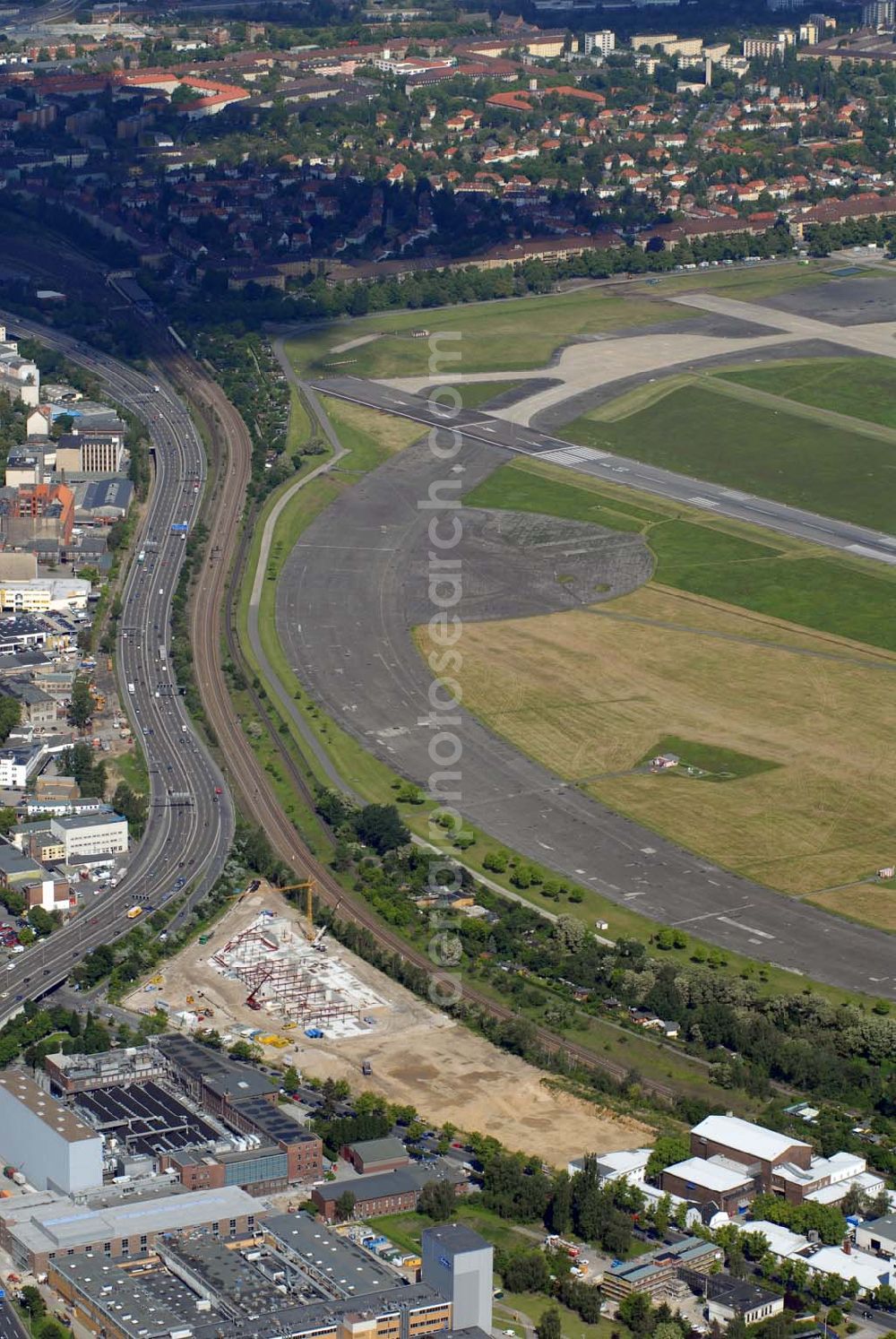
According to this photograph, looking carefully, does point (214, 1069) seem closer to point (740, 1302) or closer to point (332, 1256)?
point (332, 1256)

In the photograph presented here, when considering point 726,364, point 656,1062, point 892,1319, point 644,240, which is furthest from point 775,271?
point 892,1319

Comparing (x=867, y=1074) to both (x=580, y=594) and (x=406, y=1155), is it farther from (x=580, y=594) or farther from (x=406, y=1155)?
(x=580, y=594)

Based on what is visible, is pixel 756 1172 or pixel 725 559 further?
pixel 725 559

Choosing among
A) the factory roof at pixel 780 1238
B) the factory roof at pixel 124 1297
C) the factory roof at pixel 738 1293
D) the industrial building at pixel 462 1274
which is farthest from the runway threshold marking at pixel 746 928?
the factory roof at pixel 124 1297

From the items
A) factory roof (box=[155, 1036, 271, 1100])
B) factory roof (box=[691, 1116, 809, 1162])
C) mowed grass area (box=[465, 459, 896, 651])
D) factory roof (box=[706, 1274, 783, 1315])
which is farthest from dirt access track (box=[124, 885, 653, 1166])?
mowed grass area (box=[465, 459, 896, 651])

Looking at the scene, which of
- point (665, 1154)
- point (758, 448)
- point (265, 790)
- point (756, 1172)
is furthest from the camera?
point (758, 448)

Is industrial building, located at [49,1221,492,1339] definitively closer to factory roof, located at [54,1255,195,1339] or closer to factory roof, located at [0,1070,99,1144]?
factory roof, located at [54,1255,195,1339]

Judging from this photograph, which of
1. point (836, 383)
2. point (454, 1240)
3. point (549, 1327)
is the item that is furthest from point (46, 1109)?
point (836, 383)
